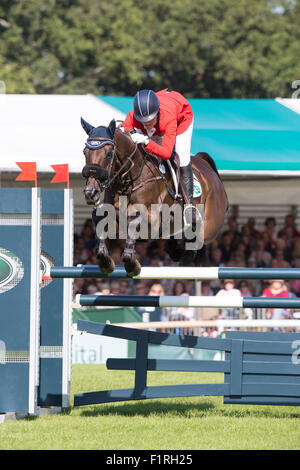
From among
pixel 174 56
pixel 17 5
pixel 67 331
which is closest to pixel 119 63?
pixel 174 56

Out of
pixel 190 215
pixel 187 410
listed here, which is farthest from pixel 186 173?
pixel 187 410

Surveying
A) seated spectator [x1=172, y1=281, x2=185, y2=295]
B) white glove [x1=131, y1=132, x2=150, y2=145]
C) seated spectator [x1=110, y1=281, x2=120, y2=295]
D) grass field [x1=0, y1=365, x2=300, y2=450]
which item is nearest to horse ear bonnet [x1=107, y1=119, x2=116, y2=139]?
white glove [x1=131, y1=132, x2=150, y2=145]

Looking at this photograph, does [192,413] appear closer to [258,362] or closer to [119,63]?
[258,362]

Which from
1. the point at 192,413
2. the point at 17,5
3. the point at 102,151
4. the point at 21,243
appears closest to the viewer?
the point at 102,151

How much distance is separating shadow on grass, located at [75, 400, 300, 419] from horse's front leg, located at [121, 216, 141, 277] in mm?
1391

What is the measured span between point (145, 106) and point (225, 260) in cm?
607

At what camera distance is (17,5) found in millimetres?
25828

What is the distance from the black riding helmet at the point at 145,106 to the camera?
503 cm

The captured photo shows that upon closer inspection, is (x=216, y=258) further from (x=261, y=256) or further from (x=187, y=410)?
(x=187, y=410)

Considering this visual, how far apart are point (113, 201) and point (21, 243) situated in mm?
804

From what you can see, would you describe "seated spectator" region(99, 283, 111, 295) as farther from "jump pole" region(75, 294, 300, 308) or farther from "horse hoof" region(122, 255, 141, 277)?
"horse hoof" region(122, 255, 141, 277)

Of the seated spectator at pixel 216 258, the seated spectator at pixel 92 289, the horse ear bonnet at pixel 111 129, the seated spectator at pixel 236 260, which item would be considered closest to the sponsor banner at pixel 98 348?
the seated spectator at pixel 92 289

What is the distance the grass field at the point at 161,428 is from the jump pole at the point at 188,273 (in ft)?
3.39

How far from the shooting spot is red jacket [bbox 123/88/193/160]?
5102mm
